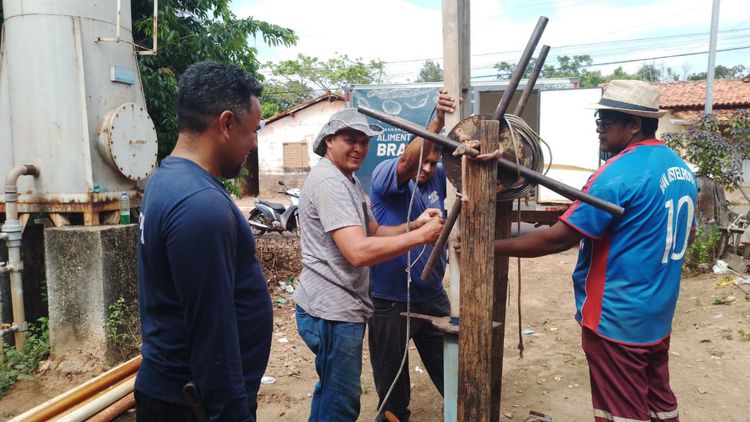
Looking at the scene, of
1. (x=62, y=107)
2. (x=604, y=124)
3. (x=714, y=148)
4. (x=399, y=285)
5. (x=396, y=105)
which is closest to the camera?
(x=604, y=124)

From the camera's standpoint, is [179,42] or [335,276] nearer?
[335,276]

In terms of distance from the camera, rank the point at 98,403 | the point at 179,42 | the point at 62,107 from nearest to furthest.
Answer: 1. the point at 98,403
2. the point at 62,107
3. the point at 179,42

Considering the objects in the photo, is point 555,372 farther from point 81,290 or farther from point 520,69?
point 81,290

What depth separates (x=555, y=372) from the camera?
472cm

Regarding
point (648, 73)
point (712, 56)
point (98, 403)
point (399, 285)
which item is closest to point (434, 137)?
point (399, 285)

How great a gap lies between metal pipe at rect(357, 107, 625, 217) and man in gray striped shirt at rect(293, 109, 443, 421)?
449 mm

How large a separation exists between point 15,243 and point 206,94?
11.1ft

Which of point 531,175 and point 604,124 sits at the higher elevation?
point 604,124

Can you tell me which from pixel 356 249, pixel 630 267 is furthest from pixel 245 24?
pixel 630 267

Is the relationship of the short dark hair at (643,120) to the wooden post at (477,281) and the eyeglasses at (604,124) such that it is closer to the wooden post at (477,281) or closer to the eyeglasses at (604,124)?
the eyeglasses at (604,124)

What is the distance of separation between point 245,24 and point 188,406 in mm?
6335

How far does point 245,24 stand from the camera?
711cm

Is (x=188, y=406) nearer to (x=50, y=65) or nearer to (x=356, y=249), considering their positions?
(x=356, y=249)

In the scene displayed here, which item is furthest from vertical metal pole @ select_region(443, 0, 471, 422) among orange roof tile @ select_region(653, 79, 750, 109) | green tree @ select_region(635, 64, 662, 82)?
green tree @ select_region(635, 64, 662, 82)
